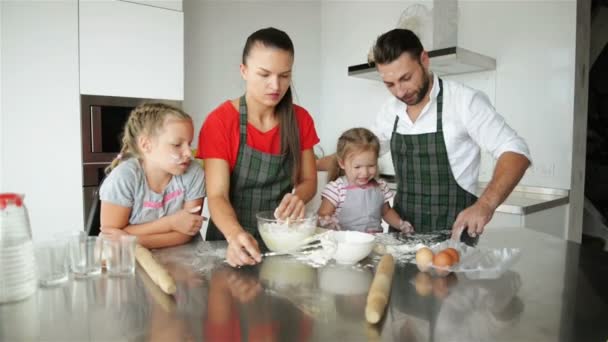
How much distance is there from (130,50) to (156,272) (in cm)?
192

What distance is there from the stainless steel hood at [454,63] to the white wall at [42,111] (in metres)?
1.56

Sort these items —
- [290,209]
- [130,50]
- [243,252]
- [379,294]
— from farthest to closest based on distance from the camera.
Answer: [130,50] < [290,209] < [243,252] < [379,294]

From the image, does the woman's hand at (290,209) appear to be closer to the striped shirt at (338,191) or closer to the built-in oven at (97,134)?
the striped shirt at (338,191)

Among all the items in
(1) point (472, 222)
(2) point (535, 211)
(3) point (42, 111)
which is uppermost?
(3) point (42, 111)

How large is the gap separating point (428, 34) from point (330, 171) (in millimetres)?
1180

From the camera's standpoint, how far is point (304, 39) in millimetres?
3652

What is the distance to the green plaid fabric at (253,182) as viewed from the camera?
1297mm

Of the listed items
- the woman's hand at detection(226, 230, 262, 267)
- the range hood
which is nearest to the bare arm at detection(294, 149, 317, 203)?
the woman's hand at detection(226, 230, 262, 267)

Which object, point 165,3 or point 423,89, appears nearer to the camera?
point 423,89

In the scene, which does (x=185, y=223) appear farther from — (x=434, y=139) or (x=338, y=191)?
(x=434, y=139)

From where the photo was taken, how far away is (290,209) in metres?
1.06

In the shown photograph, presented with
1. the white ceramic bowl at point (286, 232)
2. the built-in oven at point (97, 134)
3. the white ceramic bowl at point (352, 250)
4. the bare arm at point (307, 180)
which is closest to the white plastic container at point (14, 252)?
the white ceramic bowl at point (286, 232)

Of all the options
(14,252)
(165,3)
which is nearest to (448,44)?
(165,3)

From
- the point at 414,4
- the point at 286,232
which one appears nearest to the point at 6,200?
the point at 286,232
